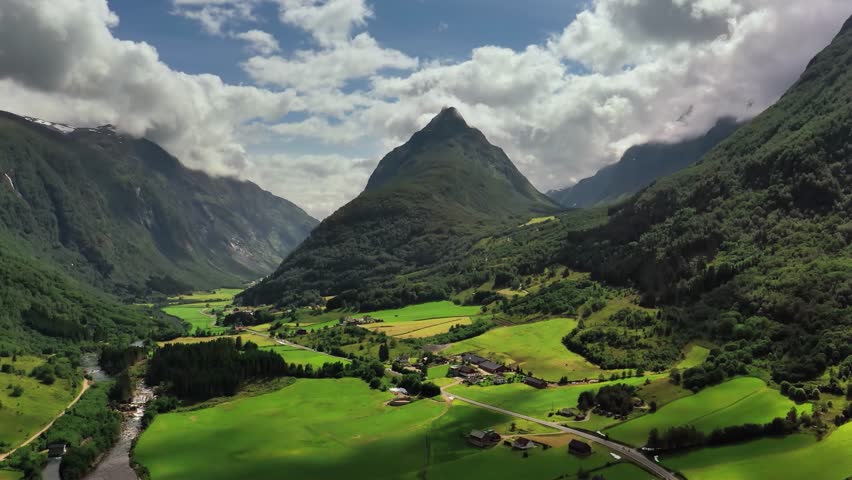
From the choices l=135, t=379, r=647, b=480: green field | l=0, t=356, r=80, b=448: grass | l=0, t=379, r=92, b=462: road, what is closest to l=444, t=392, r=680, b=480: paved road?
l=135, t=379, r=647, b=480: green field

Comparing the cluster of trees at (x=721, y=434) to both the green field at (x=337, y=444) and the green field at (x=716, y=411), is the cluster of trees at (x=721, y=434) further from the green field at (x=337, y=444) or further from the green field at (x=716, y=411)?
the green field at (x=337, y=444)

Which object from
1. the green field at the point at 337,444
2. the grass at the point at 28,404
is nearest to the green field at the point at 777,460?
the green field at the point at 337,444

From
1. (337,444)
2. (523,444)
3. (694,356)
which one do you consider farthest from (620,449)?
(694,356)

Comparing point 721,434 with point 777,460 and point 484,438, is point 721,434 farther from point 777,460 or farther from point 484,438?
point 484,438

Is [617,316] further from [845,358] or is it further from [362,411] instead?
[362,411]

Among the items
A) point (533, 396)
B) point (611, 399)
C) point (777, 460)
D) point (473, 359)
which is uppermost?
point (473, 359)
